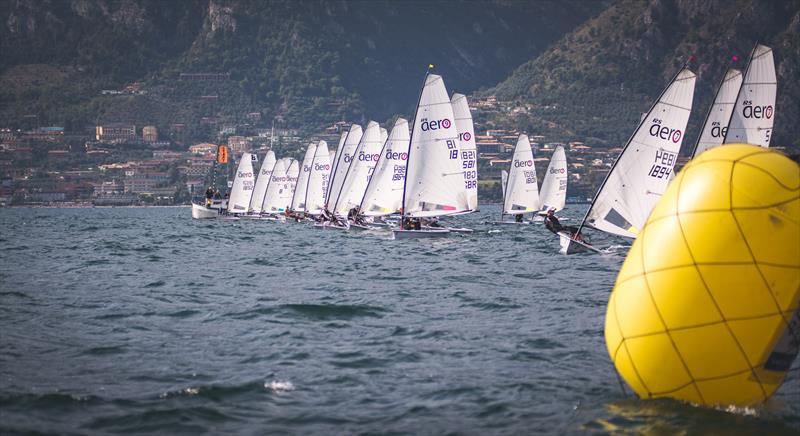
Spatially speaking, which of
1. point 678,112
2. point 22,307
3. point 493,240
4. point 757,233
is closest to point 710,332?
point 757,233

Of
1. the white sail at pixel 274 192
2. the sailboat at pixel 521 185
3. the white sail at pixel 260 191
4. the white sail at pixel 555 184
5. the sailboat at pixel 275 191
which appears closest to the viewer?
the sailboat at pixel 521 185

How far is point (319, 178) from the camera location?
81.1 m

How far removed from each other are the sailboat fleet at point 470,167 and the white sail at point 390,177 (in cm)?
5

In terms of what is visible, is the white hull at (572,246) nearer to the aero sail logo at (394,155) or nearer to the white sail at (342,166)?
the aero sail logo at (394,155)

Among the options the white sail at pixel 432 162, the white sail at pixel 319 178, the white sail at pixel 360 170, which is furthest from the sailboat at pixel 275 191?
the white sail at pixel 432 162

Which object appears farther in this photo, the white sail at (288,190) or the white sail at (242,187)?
the white sail at (242,187)

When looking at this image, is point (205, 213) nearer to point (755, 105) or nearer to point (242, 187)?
point (242, 187)

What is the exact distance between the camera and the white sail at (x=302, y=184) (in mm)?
86963

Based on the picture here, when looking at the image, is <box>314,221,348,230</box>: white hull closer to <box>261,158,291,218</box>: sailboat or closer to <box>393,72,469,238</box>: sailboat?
<box>393,72,469,238</box>: sailboat

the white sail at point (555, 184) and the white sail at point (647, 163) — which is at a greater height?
the white sail at point (647, 163)

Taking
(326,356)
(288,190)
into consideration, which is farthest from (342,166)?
(326,356)

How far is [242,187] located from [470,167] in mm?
48691

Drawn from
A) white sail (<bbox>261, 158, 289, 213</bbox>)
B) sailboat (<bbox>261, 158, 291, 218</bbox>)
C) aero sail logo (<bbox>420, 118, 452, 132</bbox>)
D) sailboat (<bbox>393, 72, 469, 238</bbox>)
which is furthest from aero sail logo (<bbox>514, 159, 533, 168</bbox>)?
white sail (<bbox>261, 158, 289, 213</bbox>)

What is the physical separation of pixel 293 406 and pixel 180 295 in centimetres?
1296
